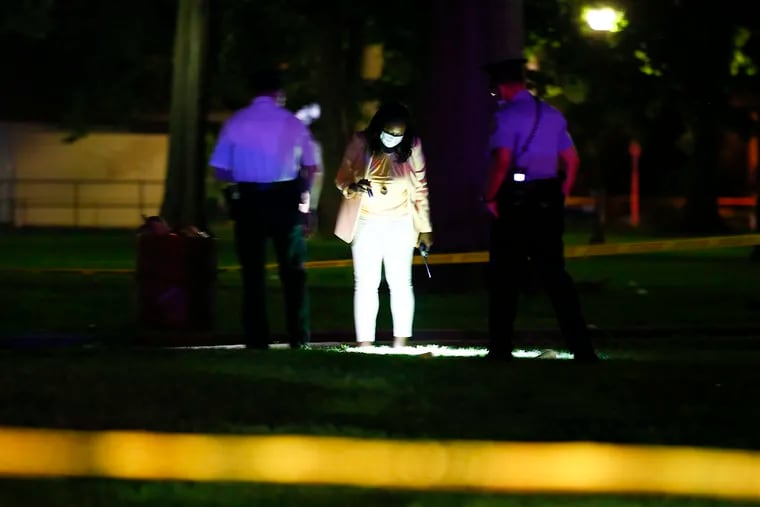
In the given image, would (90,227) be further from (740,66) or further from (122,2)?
(740,66)

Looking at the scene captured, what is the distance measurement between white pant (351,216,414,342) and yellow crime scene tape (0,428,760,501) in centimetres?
415

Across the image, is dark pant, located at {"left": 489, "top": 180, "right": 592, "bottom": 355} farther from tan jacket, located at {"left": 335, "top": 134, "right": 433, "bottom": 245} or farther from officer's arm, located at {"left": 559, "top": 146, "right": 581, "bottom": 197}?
tan jacket, located at {"left": 335, "top": 134, "right": 433, "bottom": 245}

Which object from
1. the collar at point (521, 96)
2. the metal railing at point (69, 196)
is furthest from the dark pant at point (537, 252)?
the metal railing at point (69, 196)

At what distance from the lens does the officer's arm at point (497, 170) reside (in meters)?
8.82

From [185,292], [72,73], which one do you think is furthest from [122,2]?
[185,292]

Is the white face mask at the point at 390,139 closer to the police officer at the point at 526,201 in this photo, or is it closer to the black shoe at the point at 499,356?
the police officer at the point at 526,201

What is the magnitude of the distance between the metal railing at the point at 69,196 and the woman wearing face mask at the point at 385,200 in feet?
108

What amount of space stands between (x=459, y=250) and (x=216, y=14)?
343 inches

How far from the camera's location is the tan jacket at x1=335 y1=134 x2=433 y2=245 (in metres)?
A: 10.3

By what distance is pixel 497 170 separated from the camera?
8.81 m

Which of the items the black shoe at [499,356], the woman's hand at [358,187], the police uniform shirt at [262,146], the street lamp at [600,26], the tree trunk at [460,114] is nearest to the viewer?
the black shoe at [499,356]

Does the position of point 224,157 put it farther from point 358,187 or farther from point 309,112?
point 309,112

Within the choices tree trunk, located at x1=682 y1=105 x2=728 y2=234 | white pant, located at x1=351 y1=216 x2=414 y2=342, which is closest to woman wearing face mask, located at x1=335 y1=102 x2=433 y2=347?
white pant, located at x1=351 y1=216 x2=414 y2=342

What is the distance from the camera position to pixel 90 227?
4275 cm
